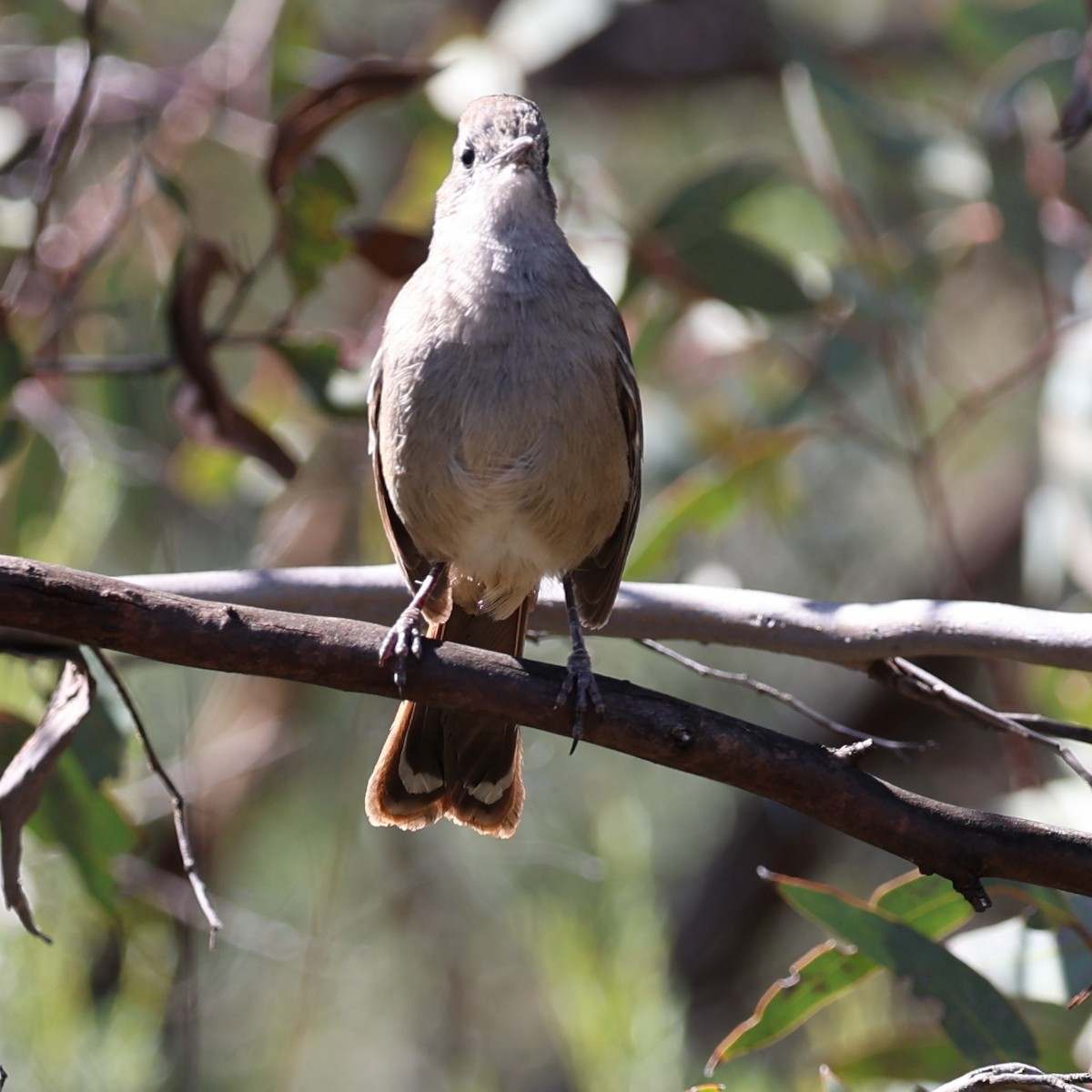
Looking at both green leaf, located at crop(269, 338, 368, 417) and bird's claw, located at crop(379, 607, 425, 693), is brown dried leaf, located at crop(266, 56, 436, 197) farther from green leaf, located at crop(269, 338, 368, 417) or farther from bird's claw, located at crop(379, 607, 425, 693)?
bird's claw, located at crop(379, 607, 425, 693)

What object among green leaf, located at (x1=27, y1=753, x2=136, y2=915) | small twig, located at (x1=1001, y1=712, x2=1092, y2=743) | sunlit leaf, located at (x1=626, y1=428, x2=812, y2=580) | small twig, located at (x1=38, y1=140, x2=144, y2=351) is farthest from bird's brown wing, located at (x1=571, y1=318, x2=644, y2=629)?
small twig, located at (x1=38, y1=140, x2=144, y2=351)

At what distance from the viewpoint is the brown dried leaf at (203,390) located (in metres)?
3.65

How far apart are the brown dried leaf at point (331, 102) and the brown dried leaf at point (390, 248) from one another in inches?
10.4

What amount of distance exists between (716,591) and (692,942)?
3452mm

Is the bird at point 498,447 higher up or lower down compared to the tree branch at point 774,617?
higher up

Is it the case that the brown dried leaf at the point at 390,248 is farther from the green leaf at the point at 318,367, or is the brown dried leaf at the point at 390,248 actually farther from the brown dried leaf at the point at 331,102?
the green leaf at the point at 318,367

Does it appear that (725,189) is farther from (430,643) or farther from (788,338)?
(430,643)

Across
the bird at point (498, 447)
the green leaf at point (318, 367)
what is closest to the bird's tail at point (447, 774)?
the bird at point (498, 447)

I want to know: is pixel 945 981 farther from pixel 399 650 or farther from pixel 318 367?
pixel 318 367

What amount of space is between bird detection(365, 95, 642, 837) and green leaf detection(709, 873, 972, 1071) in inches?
26.1

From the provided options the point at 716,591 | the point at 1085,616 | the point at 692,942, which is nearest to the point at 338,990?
the point at 692,942

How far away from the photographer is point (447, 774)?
3242 mm

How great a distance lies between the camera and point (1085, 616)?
266 centimetres

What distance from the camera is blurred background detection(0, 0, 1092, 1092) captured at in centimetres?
408
